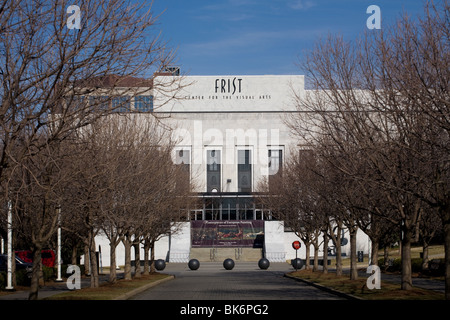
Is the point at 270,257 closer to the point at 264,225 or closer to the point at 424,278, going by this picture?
the point at 264,225

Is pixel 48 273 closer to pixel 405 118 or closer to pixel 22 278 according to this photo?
pixel 22 278

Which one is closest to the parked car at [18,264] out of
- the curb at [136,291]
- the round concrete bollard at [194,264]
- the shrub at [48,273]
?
the shrub at [48,273]

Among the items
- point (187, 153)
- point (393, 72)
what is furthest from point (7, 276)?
point (187, 153)

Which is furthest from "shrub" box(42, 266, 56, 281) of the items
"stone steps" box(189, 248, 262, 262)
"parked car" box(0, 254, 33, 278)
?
"stone steps" box(189, 248, 262, 262)

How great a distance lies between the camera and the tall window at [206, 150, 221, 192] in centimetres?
8550

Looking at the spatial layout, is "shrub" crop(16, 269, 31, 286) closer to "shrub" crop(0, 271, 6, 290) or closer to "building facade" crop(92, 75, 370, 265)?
"shrub" crop(0, 271, 6, 290)

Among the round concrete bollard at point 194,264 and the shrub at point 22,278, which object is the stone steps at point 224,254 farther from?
the shrub at point 22,278

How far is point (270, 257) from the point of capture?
71938mm

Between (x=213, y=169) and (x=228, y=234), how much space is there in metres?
13.1

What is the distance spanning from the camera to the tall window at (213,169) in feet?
281

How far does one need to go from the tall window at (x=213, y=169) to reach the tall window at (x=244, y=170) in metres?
2.65

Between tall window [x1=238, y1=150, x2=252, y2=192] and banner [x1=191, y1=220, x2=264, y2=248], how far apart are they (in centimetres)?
1071

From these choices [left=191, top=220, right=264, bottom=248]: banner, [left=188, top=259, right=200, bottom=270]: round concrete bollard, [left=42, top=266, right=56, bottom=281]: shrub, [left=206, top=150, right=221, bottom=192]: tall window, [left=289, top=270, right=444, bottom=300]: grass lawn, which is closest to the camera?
[left=289, top=270, right=444, bottom=300]: grass lawn

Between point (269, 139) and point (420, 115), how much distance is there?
67.6 meters
